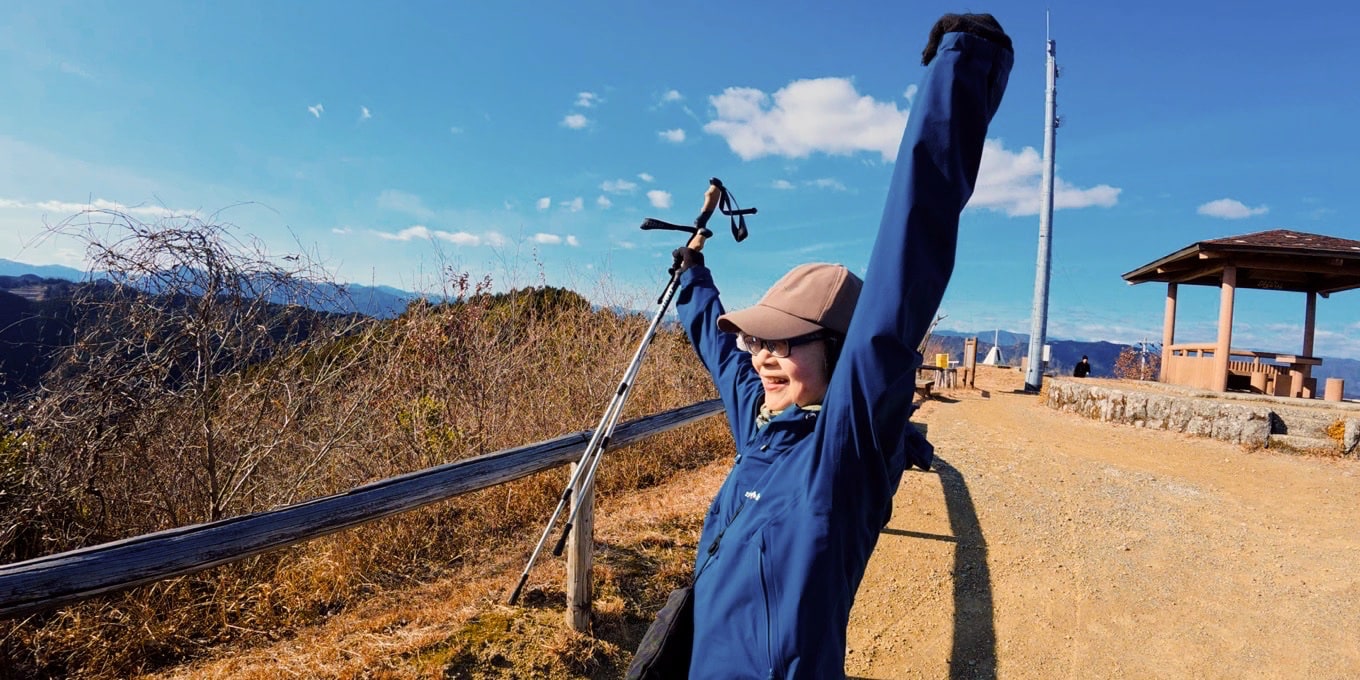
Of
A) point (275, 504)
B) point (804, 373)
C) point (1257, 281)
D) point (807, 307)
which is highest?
point (1257, 281)

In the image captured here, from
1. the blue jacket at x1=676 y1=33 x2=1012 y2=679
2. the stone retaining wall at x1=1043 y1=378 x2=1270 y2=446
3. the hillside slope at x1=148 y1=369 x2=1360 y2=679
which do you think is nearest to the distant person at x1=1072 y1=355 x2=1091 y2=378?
the stone retaining wall at x1=1043 y1=378 x2=1270 y2=446

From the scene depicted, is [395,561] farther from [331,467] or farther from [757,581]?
[757,581]

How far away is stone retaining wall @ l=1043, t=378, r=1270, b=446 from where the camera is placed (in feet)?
30.2

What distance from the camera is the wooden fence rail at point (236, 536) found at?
1.92m

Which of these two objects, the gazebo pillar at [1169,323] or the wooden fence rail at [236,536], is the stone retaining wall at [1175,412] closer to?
the gazebo pillar at [1169,323]

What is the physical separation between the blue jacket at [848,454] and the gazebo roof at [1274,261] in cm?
1485

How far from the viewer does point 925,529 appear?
561 cm

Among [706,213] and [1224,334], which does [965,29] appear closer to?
[706,213]

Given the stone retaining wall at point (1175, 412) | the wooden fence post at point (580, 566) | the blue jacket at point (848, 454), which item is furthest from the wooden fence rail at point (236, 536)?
the stone retaining wall at point (1175, 412)

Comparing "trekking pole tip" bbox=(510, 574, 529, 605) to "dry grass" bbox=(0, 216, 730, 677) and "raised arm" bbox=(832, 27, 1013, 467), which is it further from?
"raised arm" bbox=(832, 27, 1013, 467)

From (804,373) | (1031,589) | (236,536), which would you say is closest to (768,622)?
(804,373)

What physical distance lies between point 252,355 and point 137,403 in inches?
26.1

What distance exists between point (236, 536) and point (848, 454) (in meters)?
2.42

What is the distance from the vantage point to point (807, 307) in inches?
56.9
